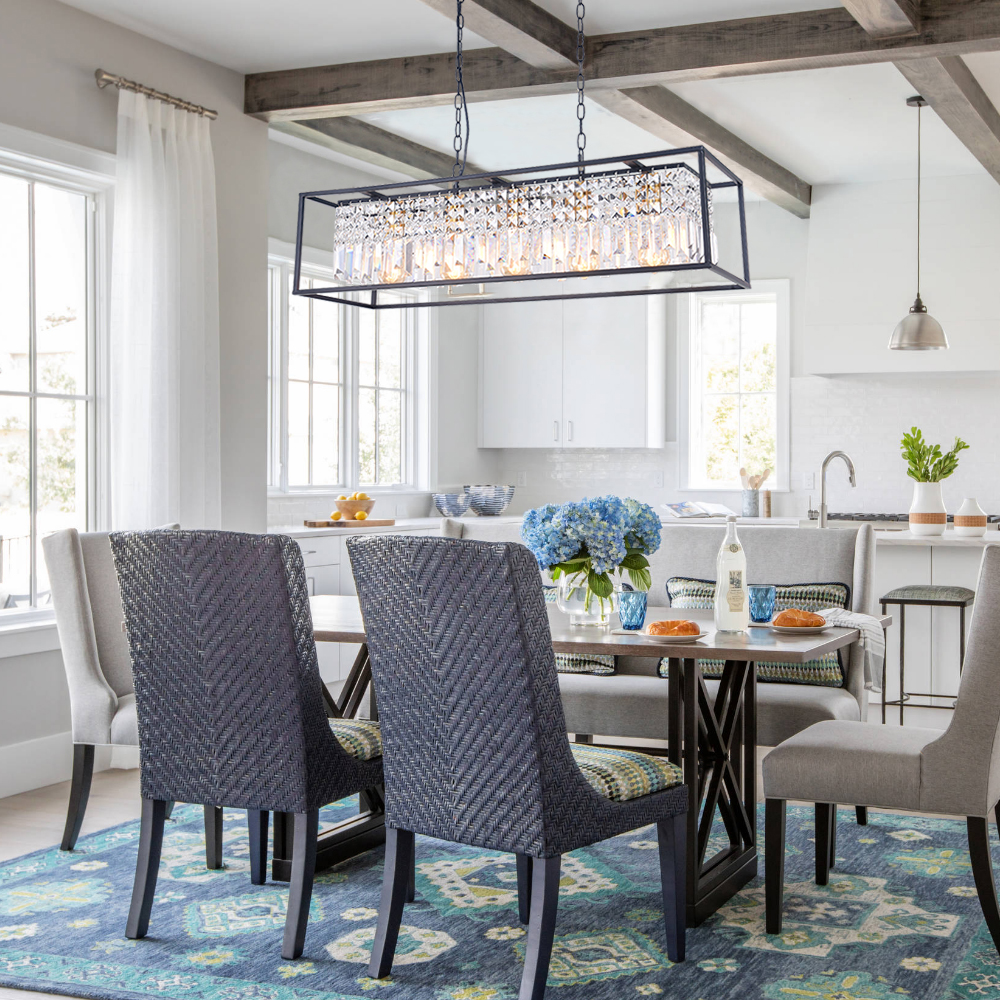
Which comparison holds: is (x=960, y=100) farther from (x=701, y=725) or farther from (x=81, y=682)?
(x=81, y=682)

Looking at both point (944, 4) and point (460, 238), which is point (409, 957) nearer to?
point (460, 238)

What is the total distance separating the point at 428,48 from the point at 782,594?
254 centimetres

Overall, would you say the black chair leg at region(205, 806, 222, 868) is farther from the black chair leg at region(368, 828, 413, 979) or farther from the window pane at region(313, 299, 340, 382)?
the window pane at region(313, 299, 340, 382)

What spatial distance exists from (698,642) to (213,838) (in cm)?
148

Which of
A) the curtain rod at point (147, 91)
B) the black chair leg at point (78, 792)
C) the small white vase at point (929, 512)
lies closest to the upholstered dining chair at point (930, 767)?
the black chair leg at point (78, 792)

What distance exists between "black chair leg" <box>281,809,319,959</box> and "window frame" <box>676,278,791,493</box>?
5.50m

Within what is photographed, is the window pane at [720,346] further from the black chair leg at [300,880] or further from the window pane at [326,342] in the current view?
the black chair leg at [300,880]

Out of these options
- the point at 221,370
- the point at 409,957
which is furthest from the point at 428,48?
the point at 409,957

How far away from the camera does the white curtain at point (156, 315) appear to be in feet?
15.3

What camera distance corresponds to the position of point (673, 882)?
108 inches

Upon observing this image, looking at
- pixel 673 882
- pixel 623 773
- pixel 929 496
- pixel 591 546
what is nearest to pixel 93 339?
pixel 591 546

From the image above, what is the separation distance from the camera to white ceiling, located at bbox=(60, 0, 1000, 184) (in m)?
4.52

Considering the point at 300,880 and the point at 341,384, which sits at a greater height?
the point at 341,384

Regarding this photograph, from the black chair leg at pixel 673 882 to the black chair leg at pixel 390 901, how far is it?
561 mm
